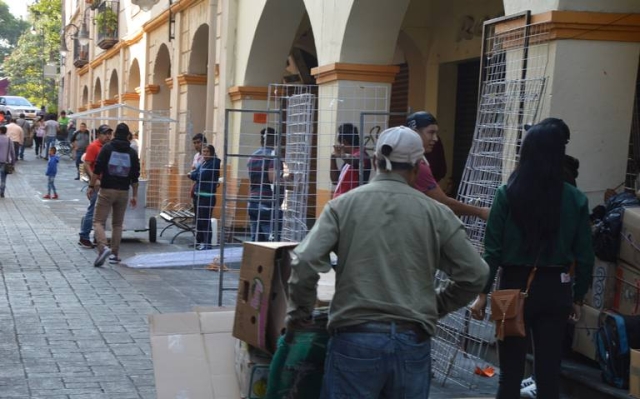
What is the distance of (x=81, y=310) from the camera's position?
9.48 metres

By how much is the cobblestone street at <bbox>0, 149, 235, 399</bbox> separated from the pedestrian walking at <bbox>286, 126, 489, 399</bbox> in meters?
2.87

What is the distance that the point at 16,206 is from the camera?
878 inches

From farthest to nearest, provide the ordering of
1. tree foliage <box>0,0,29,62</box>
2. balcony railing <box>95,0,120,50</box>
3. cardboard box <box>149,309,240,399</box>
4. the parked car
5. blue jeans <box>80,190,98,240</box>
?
tree foliage <box>0,0,29,62</box>
the parked car
balcony railing <box>95,0,120,50</box>
blue jeans <box>80,190,98,240</box>
cardboard box <box>149,309,240,399</box>

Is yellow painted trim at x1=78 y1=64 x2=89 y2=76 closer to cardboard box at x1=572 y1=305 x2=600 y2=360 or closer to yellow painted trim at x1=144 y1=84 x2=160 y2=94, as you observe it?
yellow painted trim at x1=144 y1=84 x2=160 y2=94

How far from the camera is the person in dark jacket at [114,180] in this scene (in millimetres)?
12977

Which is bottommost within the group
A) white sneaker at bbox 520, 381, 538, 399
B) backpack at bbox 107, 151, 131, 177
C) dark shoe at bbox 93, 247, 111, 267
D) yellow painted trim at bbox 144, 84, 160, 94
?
dark shoe at bbox 93, 247, 111, 267

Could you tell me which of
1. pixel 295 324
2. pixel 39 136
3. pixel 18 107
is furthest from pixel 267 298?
pixel 18 107

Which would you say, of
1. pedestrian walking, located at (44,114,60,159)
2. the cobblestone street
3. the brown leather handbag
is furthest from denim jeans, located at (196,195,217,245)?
pedestrian walking, located at (44,114,60,159)

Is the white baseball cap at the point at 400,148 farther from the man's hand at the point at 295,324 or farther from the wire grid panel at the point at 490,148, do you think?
the wire grid panel at the point at 490,148

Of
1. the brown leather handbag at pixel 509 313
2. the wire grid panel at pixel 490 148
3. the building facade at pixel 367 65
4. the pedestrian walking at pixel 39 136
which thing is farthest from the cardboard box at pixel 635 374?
the pedestrian walking at pixel 39 136

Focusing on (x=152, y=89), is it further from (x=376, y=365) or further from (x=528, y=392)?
(x=376, y=365)

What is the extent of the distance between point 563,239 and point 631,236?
5.42ft

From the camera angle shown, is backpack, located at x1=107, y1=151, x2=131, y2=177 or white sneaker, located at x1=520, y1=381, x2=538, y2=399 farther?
backpack, located at x1=107, y1=151, x2=131, y2=177

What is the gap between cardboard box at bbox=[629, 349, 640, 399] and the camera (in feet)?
20.1
